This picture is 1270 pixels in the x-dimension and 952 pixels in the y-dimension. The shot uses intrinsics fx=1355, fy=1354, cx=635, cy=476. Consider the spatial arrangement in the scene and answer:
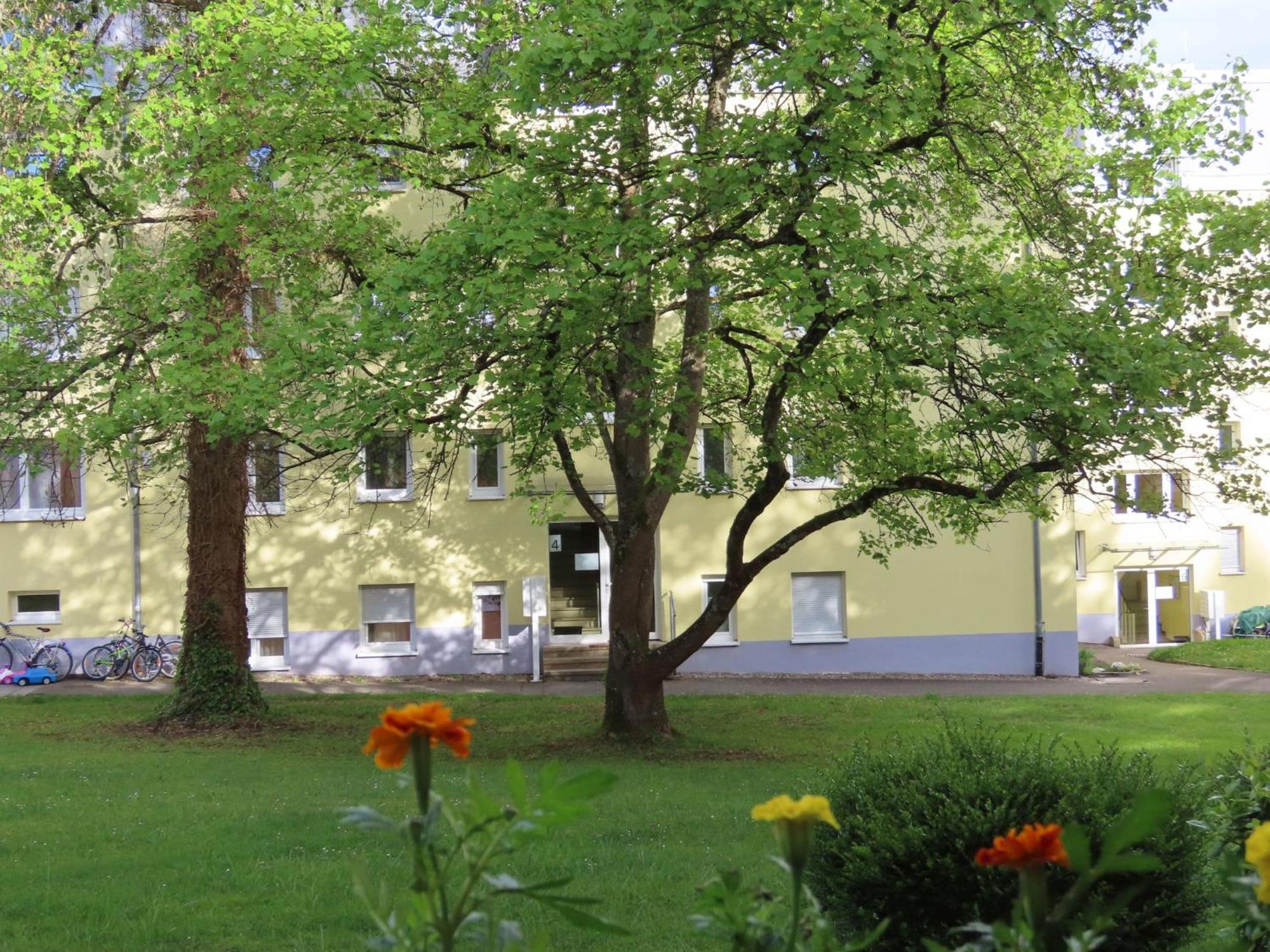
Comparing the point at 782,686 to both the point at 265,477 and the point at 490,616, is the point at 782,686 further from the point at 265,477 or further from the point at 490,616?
the point at 265,477

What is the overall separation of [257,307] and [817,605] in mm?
15321

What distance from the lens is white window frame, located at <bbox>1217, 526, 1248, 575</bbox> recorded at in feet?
140

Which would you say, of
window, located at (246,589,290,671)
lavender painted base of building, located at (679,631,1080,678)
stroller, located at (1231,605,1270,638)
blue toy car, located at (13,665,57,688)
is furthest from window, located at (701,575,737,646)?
stroller, located at (1231,605,1270,638)

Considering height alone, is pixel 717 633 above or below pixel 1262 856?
below

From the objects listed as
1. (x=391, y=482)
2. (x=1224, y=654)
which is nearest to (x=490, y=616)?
(x=391, y=482)

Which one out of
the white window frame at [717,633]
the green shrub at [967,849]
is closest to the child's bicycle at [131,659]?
the white window frame at [717,633]

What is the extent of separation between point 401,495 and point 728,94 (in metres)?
15.2

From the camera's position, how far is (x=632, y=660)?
16.4 meters

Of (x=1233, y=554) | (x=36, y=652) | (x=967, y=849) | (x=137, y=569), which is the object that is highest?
(x=1233, y=554)

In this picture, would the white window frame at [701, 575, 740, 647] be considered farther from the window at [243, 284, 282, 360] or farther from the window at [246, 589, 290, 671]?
the window at [243, 284, 282, 360]

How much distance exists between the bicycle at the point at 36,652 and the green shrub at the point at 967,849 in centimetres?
2518

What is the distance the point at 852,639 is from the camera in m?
28.9

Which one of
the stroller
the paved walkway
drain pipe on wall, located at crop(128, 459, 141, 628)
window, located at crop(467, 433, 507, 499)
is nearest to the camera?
the paved walkway

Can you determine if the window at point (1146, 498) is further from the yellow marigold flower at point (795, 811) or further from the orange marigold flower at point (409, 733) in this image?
the orange marigold flower at point (409, 733)
